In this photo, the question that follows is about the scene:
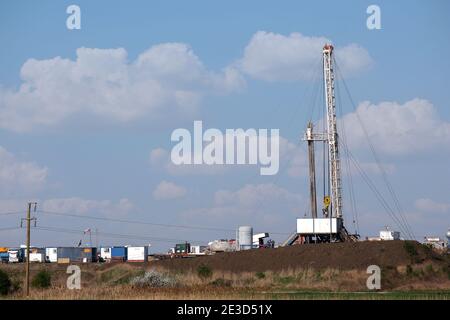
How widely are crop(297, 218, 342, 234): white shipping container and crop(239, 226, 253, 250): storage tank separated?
13.2m

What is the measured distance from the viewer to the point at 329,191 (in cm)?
9631

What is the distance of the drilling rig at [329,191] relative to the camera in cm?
8944

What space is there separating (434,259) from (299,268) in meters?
14.2

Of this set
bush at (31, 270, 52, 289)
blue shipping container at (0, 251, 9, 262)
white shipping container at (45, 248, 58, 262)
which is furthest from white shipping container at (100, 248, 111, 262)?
bush at (31, 270, 52, 289)

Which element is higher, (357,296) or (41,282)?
(41,282)

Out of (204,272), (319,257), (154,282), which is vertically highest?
(319,257)

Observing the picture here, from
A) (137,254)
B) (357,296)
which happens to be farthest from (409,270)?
(137,254)

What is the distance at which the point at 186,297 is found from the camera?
47094mm

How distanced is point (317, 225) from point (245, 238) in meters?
15.5

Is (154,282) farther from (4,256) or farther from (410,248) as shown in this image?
(4,256)

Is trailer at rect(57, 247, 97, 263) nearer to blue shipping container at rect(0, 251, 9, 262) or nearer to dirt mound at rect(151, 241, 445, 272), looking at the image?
blue shipping container at rect(0, 251, 9, 262)

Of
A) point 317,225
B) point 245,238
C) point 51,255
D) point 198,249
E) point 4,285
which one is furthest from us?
point 51,255
